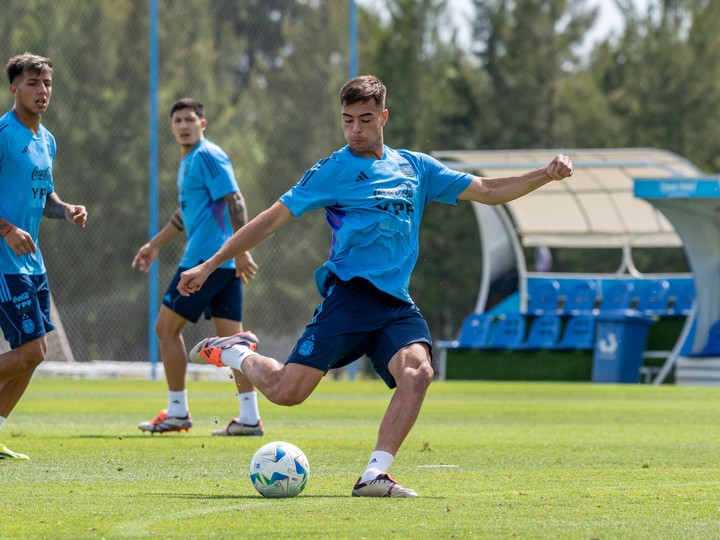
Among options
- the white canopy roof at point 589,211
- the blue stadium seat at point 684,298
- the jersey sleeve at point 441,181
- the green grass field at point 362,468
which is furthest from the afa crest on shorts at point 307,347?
the blue stadium seat at point 684,298

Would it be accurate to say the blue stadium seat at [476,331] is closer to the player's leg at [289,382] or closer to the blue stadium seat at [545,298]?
the blue stadium seat at [545,298]

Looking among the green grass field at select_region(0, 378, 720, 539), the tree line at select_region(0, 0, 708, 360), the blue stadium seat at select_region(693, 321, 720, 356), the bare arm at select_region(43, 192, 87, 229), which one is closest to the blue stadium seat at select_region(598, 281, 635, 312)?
the blue stadium seat at select_region(693, 321, 720, 356)

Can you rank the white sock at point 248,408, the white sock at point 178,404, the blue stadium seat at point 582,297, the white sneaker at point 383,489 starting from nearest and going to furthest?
1. the white sneaker at point 383,489
2. the white sock at point 248,408
3. the white sock at point 178,404
4. the blue stadium seat at point 582,297

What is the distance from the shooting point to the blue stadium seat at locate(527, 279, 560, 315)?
27859 mm

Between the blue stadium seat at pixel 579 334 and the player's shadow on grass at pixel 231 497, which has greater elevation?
the player's shadow on grass at pixel 231 497

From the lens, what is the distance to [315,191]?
7246 mm

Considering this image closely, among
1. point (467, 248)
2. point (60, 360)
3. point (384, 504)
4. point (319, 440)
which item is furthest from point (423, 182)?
point (467, 248)

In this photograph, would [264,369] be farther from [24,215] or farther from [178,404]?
[178,404]

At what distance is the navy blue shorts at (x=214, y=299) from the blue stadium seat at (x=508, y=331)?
51.5 feet

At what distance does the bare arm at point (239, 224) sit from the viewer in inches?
419

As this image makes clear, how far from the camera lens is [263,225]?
7133 mm

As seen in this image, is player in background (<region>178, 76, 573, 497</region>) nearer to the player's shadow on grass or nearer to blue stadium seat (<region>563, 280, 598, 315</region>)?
the player's shadow on grass

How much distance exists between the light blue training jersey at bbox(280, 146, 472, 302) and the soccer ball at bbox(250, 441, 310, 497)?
3.06 feet

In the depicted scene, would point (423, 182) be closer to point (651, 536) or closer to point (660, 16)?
point (651, 536)
